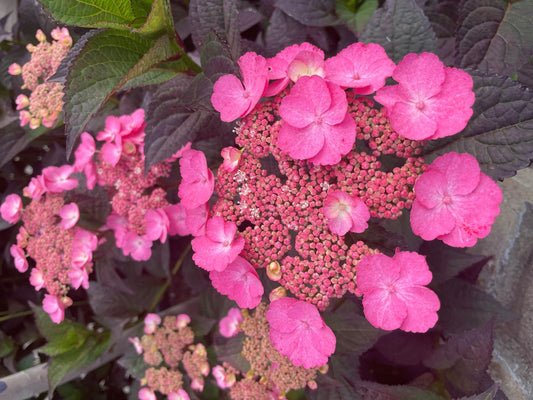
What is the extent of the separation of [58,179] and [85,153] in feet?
0.33

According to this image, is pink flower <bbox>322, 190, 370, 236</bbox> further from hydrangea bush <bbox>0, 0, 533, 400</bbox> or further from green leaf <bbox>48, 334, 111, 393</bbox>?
green leaf <bbox>48, 334, 111, 393</bbox>

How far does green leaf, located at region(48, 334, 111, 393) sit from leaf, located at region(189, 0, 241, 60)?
2.24 feet

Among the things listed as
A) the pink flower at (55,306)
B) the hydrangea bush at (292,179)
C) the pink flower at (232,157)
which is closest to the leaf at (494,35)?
the hydrangea bush at (292,179)

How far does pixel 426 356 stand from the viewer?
84 centimetres

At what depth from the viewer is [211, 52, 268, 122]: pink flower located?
56cm

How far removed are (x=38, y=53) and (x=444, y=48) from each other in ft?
2.61

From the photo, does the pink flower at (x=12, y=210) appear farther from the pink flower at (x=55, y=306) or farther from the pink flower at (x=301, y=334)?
the pink flower at (x=301, y=334)

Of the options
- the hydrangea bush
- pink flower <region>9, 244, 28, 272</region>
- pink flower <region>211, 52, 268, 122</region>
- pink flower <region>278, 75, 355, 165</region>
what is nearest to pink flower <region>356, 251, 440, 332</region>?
the hydrangea bush

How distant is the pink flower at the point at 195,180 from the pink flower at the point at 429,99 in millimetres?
251

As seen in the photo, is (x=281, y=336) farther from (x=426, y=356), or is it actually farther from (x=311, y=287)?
A: (x=426, y=356)

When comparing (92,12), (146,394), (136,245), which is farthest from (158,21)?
(146,394)

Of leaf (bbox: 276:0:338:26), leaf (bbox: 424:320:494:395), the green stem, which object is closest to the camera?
leaf (bbox: 424:320:494:395)

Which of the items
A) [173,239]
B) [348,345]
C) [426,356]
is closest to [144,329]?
[173,239]

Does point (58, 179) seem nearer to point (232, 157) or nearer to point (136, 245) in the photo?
point (136, 245)
